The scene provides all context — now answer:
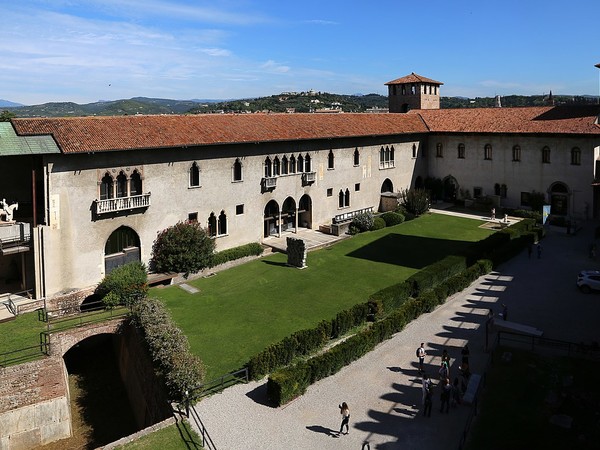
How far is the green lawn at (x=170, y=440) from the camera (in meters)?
18.0

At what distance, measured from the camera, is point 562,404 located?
1916 centimetres

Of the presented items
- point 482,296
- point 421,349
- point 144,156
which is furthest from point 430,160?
point 421,349

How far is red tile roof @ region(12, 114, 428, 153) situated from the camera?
1229 inches

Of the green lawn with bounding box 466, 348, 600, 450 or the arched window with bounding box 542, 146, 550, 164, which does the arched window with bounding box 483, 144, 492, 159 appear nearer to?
the arched window with bounding box 542, 146, 550, 164

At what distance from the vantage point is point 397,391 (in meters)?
21.1

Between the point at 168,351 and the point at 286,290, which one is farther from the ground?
the point at 286,290

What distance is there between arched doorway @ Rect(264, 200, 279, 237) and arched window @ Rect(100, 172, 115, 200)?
13.6 meters

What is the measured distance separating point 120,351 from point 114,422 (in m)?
5.26

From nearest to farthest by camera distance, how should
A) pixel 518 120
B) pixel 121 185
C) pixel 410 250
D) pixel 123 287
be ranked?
pixel 123 287 → pixel 121 185 → pixel 410 250 → pixel 518 120

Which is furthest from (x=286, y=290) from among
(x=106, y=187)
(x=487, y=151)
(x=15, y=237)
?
(x=487, y=151)

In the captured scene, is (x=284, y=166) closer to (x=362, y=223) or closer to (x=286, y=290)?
(x=362, y=223)

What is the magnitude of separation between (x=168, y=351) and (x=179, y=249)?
1288 centimetres

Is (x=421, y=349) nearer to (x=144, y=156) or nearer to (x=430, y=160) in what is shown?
(x=144, y=156)

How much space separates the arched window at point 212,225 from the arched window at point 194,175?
2643 mm
